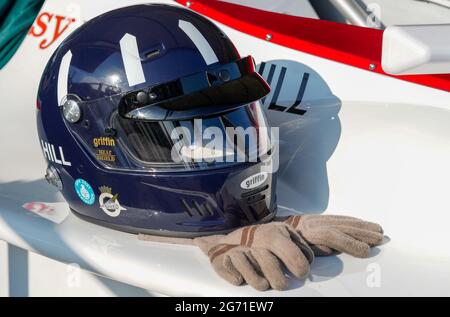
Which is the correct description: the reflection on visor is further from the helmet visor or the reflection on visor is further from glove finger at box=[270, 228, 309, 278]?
glove finger at box=[270, 228, 309, 278]

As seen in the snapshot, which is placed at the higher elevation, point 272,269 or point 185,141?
point 185,141

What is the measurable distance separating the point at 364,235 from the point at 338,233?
76 mm

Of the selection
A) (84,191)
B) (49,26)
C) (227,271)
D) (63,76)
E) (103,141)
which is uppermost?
(49,26)

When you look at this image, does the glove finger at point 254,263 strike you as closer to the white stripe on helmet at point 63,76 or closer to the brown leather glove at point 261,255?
the brown leather glove at point 261,255

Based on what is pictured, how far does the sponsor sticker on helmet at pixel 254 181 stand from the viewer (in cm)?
147

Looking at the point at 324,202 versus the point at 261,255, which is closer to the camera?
the point at 261,255

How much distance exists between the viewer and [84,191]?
4.95ft

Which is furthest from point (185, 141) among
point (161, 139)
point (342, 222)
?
point (342, 222)

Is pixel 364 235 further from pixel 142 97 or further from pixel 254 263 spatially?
pixel 142 97

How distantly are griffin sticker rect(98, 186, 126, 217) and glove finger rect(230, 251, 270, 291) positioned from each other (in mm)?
283

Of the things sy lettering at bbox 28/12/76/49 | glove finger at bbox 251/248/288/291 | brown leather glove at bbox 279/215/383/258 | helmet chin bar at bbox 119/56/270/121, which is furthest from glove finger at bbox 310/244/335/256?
sy lettering at bbox 28/12/76/49

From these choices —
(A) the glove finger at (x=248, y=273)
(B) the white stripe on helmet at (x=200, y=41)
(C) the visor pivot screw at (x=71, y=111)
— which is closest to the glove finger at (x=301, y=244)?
A: (A) the glove finger at (x=248, y=273)

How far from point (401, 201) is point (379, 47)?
1.61 ft

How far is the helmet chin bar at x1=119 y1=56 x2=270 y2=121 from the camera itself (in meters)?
1.38
